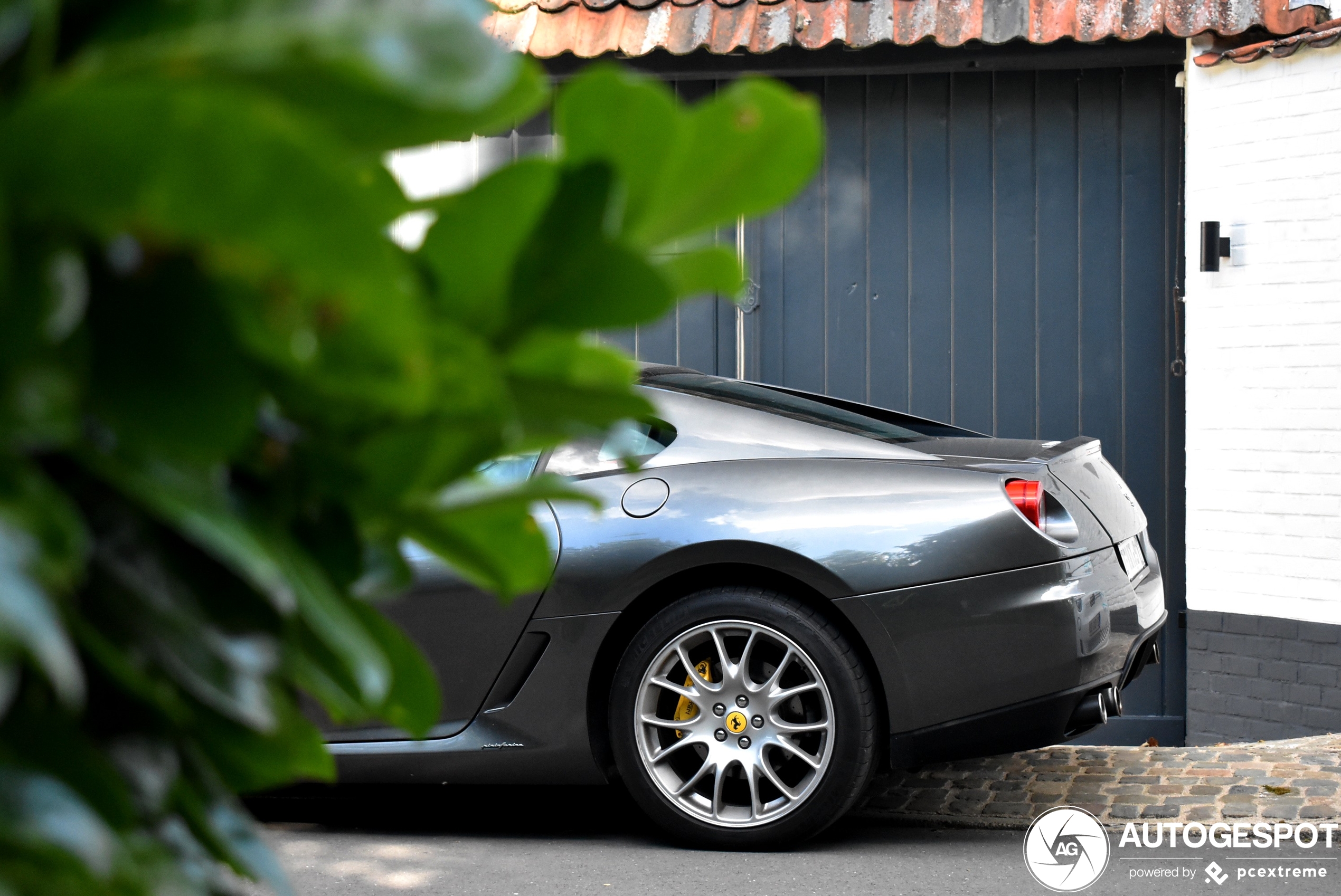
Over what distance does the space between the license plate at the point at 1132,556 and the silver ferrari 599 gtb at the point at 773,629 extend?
0.03m

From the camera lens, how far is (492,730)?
4.12m

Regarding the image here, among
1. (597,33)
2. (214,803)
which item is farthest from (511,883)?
(597,33)

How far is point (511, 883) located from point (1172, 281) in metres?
4.34

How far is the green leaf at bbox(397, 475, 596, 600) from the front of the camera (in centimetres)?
47

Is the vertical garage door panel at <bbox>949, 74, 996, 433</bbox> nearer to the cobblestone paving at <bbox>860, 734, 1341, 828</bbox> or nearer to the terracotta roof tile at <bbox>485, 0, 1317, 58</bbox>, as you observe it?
the terracotta roof tile at <bbox>485, 0, 1317, 58</bbox>

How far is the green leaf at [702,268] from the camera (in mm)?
424

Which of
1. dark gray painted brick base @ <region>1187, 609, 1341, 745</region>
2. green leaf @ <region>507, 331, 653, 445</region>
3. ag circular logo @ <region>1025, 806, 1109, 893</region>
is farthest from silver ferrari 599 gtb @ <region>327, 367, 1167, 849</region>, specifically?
green leaf @ <region>507, 331, 653, 445</region>

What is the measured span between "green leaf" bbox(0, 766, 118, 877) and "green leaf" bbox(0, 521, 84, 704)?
4cm

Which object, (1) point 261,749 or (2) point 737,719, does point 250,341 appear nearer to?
(1) point 261,749

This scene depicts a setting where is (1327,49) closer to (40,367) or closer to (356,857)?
(356,857)

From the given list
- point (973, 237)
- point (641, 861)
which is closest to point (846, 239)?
point (973, 237)

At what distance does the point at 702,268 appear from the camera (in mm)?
429

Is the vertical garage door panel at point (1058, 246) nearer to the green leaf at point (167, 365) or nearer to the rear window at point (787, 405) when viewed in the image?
the rear window at point (787, 405)

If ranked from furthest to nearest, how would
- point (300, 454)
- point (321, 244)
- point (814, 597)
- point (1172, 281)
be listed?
point (1172, 281)
point (814, 597)
point (300, 454)
point (321, 244)
